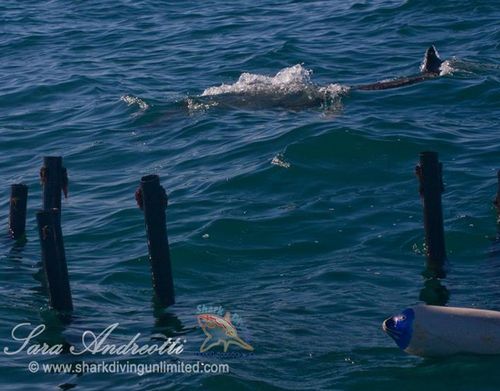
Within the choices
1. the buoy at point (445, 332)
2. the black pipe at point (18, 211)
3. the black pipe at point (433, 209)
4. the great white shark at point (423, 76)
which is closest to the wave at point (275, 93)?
the great white shark at point (423, 76)

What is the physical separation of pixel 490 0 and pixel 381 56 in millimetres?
4530

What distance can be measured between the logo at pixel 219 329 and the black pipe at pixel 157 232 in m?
0.45

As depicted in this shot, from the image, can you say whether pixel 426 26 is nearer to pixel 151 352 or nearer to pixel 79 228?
pixel 79 228

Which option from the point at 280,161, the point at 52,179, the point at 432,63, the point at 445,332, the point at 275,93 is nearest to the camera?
the point at 445,332

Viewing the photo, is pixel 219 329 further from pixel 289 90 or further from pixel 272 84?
pixel 272 84

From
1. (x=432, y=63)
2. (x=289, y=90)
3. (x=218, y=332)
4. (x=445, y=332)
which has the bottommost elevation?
(x=218, y=332)

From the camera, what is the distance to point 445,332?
11.0m

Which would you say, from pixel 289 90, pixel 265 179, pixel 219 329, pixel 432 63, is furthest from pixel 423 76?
pixel 219 329

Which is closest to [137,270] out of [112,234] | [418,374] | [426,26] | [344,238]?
[112,234]

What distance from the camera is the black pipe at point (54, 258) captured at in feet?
38.7

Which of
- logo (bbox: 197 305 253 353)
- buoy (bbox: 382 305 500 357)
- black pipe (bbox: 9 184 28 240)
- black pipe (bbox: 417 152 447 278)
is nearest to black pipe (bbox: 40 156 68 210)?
black pipe (bbox: 9 184 28 240)

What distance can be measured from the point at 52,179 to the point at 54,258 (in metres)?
2.00

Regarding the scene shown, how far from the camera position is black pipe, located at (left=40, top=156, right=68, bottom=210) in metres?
13.7

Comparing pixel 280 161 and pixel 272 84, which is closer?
pixel 280 161
